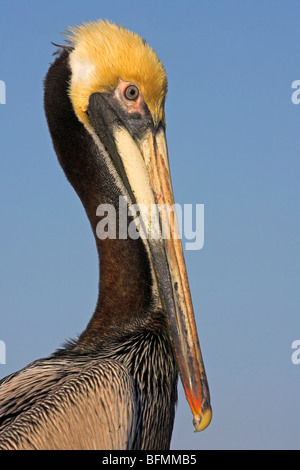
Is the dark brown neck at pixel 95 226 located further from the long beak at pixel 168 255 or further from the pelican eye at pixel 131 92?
the pelican eye at pixel 131 92

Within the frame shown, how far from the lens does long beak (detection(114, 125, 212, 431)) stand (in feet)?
17.6

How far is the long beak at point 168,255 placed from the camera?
211 inches

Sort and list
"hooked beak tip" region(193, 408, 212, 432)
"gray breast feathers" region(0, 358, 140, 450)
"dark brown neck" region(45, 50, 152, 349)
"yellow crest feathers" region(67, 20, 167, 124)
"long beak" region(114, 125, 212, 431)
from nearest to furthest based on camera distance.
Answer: "gray breast feathers" region(0, 358, 140, 450) → "hooked beak tip" region(193, 408, 212, 432) → "long beak" region(114, 125, 212, 431) → "dark brown neck" region(45, 50, 152, 349) → "yellow crest feathers" region(67, 20, 167, 124)

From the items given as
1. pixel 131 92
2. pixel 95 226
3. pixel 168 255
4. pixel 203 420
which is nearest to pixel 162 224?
pixel 168 255

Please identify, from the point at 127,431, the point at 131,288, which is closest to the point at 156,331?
the point at 131,288

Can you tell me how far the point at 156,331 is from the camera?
549 centimetres

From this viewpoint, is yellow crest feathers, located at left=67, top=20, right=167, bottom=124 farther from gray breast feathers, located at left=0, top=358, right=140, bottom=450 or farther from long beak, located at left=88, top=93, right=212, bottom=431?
gray breast feathers, located at left=0, top=358, right=140, bottom=450

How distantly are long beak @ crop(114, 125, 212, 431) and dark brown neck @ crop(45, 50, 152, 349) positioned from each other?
0.13m

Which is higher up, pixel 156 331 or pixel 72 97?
pixel 72 97

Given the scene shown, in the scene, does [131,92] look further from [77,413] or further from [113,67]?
[77,413]

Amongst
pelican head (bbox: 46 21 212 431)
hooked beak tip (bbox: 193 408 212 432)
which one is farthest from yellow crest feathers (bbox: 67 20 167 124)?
hooked beak tip (bbox: 193 408 212 432)

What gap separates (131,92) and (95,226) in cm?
103

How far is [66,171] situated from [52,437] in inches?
77.8
